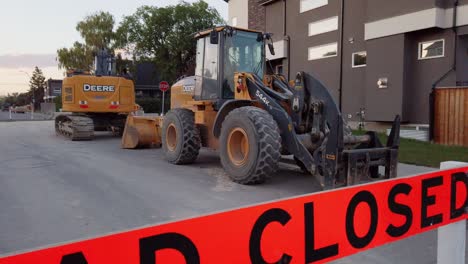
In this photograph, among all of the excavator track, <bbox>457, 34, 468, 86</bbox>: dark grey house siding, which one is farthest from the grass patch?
the excavator track

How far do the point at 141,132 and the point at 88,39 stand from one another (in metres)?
35.2

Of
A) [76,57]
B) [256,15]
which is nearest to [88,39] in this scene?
[76,57]

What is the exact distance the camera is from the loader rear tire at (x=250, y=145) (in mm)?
6941

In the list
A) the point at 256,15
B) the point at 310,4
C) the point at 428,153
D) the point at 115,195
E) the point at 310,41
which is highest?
the point at 256,15

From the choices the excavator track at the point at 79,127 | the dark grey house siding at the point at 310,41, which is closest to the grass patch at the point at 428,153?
the dark grey house siding at the point at 310,41

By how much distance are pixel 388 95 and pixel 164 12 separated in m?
27.6

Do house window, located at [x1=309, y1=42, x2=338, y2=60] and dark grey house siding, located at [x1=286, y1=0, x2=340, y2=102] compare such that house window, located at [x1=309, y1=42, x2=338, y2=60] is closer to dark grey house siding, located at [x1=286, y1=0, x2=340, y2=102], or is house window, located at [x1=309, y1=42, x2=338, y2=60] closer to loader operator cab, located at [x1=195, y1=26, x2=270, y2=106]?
dark grey house siding, located at [x1=286, y1=0, x2=340, y2=102]

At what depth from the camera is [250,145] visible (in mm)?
7137

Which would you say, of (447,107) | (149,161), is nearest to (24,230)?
(149,161)

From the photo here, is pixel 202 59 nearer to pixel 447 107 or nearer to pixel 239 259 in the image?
pixel 239 259

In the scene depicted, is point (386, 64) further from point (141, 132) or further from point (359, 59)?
point (141, 132)

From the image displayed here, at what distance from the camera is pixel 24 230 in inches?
197

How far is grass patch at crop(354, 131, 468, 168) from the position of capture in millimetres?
10227

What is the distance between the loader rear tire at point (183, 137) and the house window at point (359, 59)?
1084 cm
